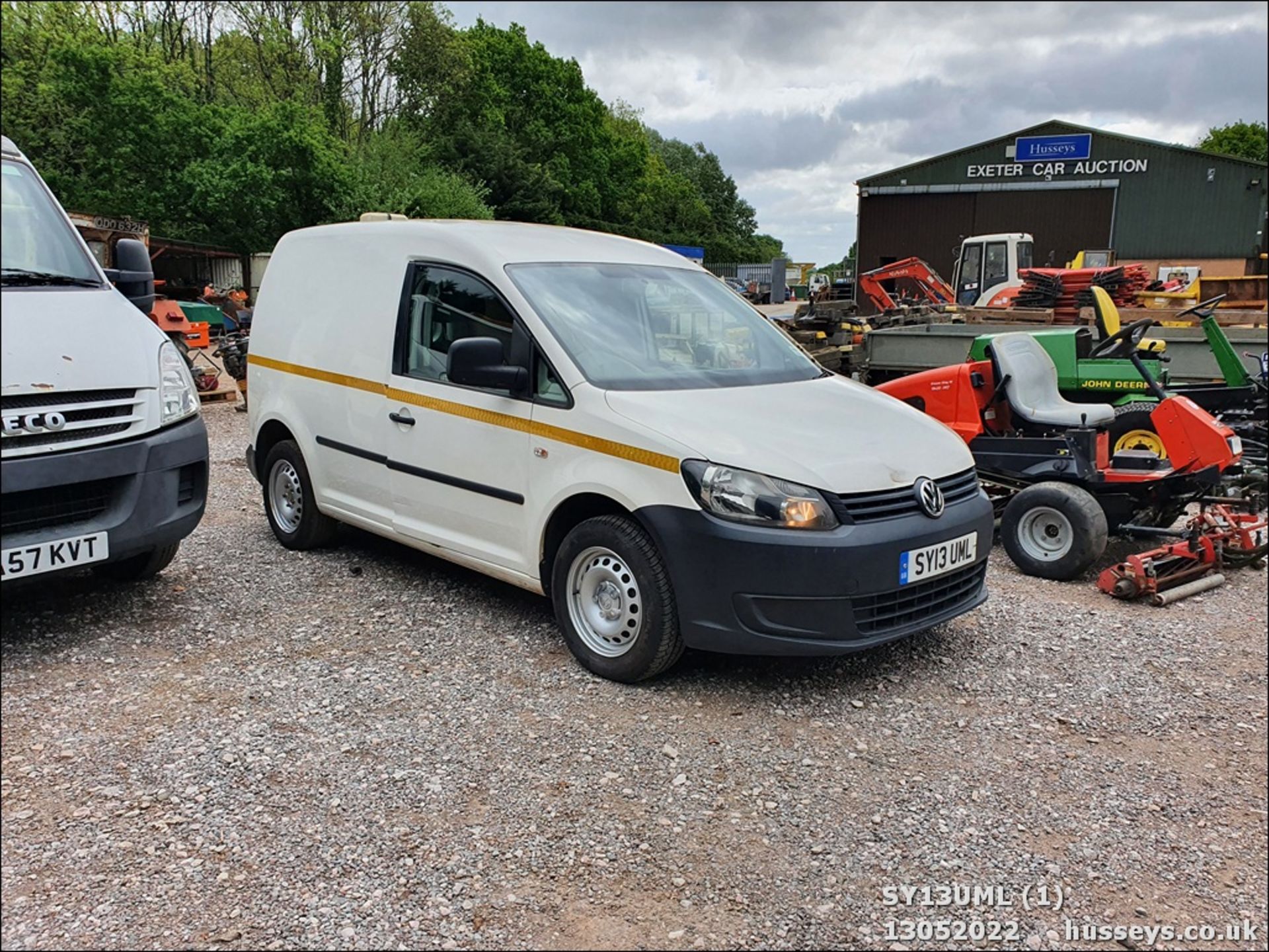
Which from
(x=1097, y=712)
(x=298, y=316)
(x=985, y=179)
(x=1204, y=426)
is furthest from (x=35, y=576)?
(x=985, y=179)

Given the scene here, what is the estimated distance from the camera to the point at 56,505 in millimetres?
1699

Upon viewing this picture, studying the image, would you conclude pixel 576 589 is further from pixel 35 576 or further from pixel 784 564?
pixel 35 576

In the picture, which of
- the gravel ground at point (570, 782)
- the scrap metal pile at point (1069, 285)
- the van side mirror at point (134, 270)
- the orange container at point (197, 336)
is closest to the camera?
the gravel ground at point (570, 782)

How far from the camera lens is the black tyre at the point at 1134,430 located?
5.73m

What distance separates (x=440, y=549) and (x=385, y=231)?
66.5 inches

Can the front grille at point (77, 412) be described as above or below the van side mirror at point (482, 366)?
below

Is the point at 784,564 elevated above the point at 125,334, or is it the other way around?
the point at 125,334

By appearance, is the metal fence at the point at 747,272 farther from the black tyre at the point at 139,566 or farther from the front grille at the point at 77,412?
the front grille at the point at 77,412

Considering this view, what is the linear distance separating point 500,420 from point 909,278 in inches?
702

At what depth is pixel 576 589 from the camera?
12.5 feet

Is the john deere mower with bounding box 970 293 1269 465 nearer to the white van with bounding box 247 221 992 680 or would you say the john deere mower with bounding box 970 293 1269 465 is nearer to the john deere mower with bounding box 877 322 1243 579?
the john deere mower with bounding box 877 322 1243 579

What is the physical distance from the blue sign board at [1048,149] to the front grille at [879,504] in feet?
44.5

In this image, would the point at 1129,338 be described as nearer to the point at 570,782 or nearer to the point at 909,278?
the point at 570,782

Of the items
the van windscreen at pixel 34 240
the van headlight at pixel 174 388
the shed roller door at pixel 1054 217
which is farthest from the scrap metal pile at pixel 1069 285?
the van windscreen at pixel 34 240
